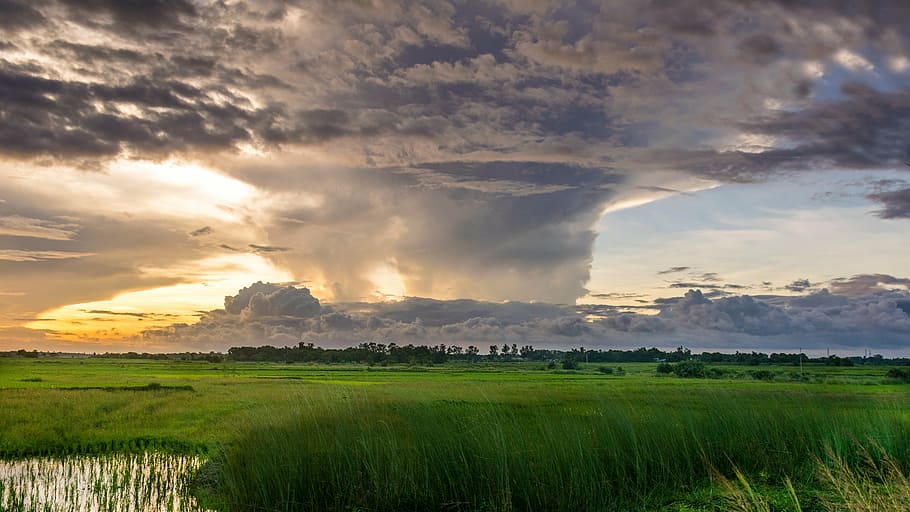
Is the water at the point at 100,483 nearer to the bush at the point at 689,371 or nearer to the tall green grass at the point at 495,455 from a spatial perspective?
the tall green grass at the point at 495,455

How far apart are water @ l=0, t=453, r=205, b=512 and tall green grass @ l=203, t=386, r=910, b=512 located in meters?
1.77

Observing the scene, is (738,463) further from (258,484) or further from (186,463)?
(186,463)

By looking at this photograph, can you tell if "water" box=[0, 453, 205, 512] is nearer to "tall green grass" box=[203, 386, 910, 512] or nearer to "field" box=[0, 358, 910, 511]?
"field" box=[0, 358, 910, 511]

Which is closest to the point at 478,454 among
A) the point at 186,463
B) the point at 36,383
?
the point at 186,463

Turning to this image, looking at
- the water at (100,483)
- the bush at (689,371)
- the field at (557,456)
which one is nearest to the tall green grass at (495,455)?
the field at (557,456)

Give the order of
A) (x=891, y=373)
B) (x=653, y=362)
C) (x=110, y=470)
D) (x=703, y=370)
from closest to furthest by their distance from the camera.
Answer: (x=110, y=470), (x=891, y=373), (x=703, y=370), (x=653, y=362)

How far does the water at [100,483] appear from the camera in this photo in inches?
477

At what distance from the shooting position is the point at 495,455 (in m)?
9.62

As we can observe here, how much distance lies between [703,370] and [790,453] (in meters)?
62.5

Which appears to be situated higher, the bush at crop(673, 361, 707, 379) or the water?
the bush at crop(673, 361, 707, 379)

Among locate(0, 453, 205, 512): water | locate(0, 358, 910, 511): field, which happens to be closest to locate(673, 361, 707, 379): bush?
locate(0, 358, 910, 511): field

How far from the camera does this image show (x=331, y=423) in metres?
10.8

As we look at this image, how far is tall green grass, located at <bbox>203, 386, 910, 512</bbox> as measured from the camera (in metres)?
9.61

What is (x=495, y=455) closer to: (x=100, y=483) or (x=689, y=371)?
(x=100, y=483)
